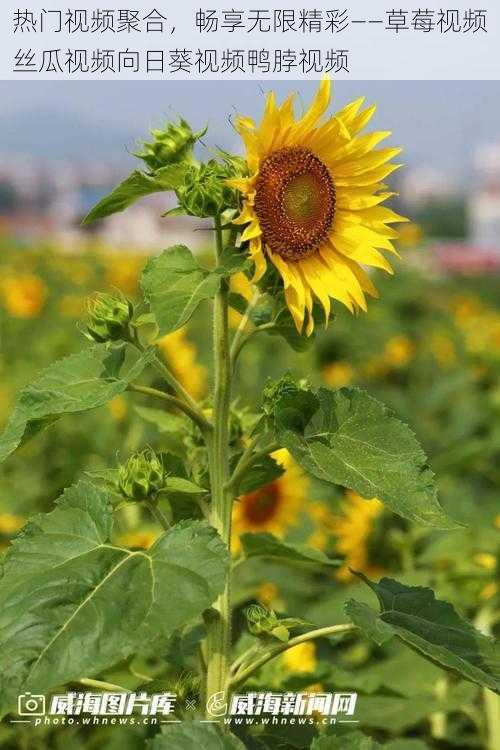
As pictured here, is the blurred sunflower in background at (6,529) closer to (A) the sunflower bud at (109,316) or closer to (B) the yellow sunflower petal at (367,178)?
(A) the sunflower bud at (109,316)

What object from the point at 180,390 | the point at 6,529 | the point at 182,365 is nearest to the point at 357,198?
the point at 180,390

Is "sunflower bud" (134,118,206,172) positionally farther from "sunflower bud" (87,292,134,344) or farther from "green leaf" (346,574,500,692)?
"green leaf" (346,574,500,692)

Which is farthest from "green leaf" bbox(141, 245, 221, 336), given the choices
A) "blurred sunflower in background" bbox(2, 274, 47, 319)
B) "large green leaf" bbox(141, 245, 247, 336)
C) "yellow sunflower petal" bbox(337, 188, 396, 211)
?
"blurred sunflower in background" bbox(2, 274, 47, 319)

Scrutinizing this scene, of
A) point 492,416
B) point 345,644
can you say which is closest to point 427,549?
point 345,644

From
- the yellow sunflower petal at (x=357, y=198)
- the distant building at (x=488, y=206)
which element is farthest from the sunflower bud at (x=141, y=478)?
the distant building at (x=488, y=206)

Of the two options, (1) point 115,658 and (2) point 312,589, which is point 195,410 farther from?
(2) point 312,589

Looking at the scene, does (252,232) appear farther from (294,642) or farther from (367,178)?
(294,642)

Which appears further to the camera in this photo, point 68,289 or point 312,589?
point 68,289
